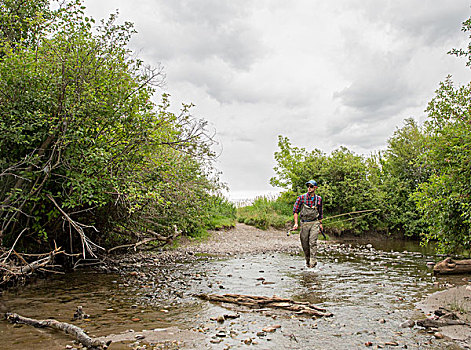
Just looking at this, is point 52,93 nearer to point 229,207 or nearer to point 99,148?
point 99,148

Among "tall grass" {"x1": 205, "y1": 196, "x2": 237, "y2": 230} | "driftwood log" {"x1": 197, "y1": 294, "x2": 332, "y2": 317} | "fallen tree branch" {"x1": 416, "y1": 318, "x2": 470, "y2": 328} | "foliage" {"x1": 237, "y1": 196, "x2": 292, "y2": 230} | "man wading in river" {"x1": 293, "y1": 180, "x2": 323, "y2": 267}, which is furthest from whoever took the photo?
"foliage" {"x1": 237, "y1": 196, "x2": 292, "y2": 230}

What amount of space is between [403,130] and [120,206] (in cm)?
2738

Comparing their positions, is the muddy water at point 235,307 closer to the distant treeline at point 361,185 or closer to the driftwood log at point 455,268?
the driftwood log at point 455,268

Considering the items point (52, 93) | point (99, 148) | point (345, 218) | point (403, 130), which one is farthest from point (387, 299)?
point (403, 130)

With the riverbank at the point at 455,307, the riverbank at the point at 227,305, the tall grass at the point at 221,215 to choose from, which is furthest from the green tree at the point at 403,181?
the riverbank at the point at 455,307

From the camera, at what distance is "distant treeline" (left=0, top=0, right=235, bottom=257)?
8.98m

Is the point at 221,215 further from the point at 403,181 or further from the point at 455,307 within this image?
the point at 455,307

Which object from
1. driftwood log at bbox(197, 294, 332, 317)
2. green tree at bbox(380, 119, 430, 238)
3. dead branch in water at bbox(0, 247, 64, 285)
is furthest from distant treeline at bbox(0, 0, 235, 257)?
green tree at bbox(380, 119, 430, 238)

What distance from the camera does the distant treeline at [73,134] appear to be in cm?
898

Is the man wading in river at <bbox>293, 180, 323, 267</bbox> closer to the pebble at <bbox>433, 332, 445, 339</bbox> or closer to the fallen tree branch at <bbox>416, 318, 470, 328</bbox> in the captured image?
the fallen tree branch at <bbox>416, 318, 470, 328</bbox>

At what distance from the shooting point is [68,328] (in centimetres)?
571

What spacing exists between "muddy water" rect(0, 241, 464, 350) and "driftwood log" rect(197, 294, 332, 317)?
0.83ft

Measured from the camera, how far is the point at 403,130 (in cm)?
3152

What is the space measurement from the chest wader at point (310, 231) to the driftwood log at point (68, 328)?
28.3ft
